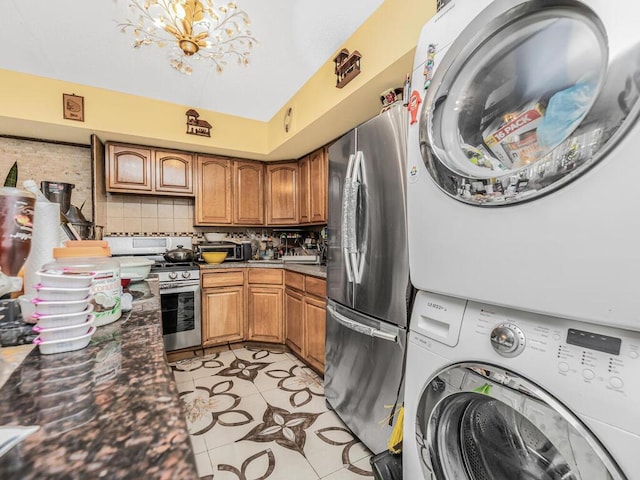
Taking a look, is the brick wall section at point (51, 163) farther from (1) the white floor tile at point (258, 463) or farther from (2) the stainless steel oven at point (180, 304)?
(1) the white floor tile at point (258, 463)

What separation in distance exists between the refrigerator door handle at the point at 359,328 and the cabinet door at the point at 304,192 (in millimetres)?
1547

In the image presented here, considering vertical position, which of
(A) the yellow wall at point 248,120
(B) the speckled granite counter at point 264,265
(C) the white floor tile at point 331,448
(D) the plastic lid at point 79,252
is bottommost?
(C) the white floor tile at point 331,448

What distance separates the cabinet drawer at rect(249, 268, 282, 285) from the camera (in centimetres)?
288

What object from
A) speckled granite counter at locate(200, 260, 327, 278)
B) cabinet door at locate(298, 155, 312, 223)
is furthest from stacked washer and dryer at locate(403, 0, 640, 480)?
cabinet door at locate(298, 155, 312, 223)

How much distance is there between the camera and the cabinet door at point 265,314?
2.88 meters

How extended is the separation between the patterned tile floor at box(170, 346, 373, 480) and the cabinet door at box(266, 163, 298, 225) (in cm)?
162

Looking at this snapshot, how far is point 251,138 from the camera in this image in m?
3.16

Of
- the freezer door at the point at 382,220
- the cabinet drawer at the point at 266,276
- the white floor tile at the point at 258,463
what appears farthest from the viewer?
the cabinet drawer at the point at 266,276

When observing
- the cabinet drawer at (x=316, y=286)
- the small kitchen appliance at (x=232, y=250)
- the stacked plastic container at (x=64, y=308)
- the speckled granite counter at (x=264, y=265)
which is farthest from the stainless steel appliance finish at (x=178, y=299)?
the stacked plastic container at (x=64, y=308)

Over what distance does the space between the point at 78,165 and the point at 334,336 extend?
3.09 m

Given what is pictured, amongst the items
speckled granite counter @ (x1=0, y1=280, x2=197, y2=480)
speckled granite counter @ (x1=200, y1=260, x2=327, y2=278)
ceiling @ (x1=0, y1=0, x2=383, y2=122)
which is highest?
ceiling @ (x1=0, y1=0, x2=383, y2=122)

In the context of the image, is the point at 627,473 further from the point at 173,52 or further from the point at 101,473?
the point at 173,52

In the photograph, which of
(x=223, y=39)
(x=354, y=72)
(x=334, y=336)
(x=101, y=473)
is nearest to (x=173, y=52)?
(x=223, y=39)

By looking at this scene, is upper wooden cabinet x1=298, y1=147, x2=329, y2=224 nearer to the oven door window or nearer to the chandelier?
the chandelier
